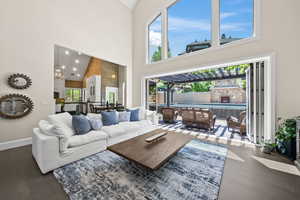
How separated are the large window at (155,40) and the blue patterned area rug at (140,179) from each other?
14.5ft

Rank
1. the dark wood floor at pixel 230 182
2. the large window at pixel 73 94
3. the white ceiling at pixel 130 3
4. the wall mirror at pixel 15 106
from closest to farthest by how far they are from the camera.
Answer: the dark wood floor at pixel 230 182 < the wall mirror at pixel 15 106 < the white ceiling at pixel 130 3 < the large window at pixel 73 94

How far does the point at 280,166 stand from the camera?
2174 millimetres

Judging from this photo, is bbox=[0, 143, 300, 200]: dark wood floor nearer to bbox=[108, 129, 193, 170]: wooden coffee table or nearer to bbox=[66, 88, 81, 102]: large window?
bbox=[108, 129, 193, 170]: wooden coffee table

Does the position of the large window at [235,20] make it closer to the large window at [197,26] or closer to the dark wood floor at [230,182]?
the large window at [197,26]

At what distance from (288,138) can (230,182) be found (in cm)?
178

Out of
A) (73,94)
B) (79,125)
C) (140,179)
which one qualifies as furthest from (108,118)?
(73,94)

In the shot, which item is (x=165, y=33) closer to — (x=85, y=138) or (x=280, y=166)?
(x=85, y=138)

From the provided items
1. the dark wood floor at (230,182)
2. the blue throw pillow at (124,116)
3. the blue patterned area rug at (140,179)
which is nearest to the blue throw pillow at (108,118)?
the blue throw pillow at (124,116)

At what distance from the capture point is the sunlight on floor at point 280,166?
2018mm

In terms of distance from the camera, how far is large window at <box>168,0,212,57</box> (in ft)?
13.2

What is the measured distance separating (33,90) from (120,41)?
4137 mm

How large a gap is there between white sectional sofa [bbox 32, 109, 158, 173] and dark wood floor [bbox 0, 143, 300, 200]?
0.69ft

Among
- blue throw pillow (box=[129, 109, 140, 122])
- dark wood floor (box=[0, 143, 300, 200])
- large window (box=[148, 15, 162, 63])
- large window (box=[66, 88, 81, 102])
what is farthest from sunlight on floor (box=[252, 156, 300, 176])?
large window (box=[66, 88, 81, 102])

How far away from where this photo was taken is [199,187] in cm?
166
